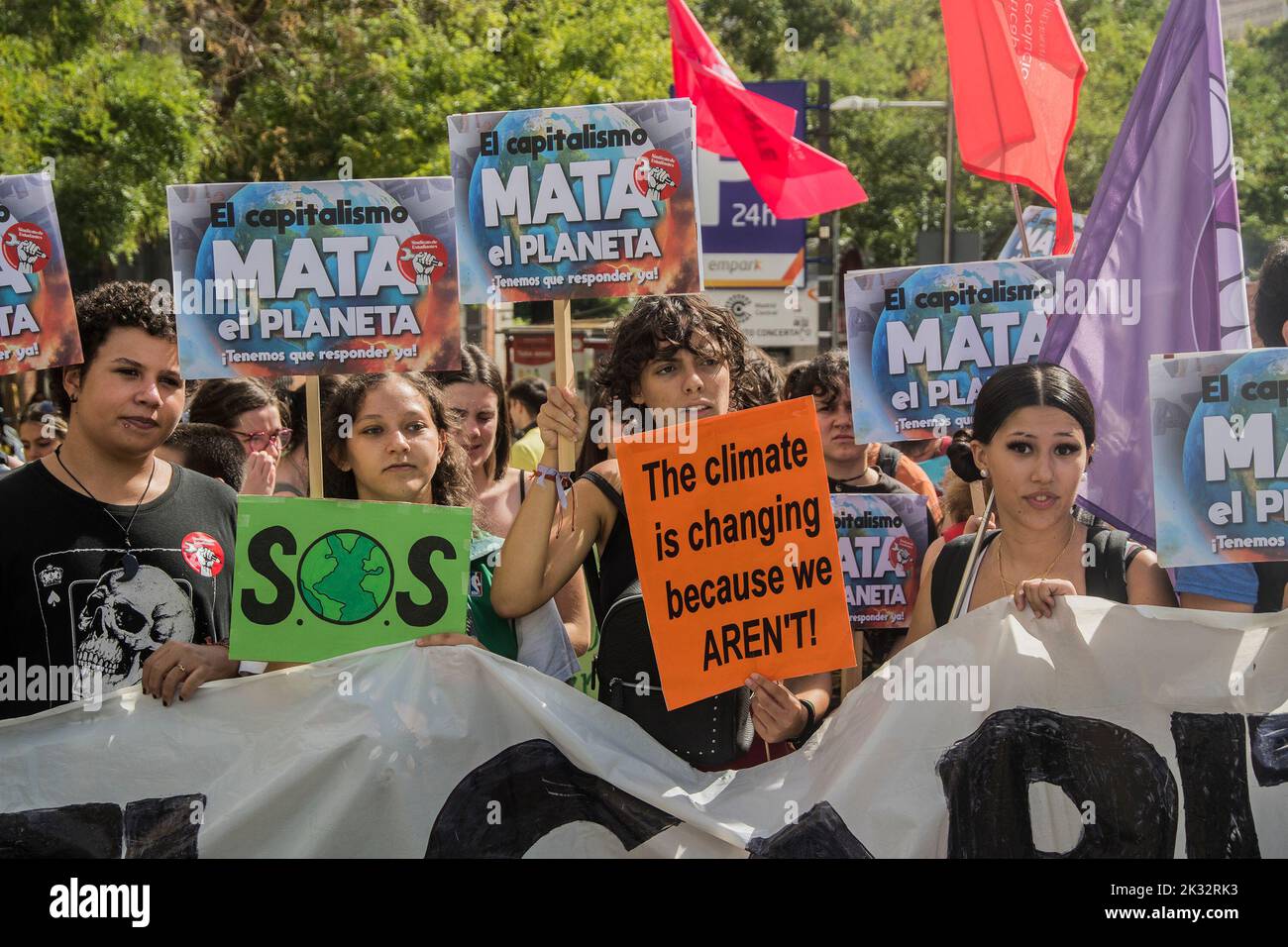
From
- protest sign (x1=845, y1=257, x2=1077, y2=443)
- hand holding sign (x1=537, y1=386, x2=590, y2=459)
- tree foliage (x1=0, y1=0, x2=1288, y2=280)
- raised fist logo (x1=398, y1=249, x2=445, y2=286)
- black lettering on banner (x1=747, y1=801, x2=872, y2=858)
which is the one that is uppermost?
tree foliage (x1=0, y1=0, x2=1288, y2=280)

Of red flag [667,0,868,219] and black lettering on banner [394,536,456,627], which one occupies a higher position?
red flag [667,0,868,219]

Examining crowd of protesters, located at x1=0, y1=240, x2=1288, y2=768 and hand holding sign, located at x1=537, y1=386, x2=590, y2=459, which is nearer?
crowd of protesters, located at x1=0, y1=240, x2=1288, y2=768

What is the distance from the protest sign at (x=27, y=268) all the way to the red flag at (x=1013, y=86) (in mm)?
2691

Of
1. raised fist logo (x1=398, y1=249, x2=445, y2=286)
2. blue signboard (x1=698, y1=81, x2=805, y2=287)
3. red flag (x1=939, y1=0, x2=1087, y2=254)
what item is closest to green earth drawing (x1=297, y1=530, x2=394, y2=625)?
raised fist logo (x1=398, y1=249, x2=445, y2=286)

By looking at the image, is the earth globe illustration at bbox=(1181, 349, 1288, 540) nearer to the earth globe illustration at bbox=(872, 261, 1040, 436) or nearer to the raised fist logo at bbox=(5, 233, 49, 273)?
the earth globe illustration at bbox=(872, 261, 1040, 436)

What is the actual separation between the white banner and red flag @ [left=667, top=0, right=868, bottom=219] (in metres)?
2.08

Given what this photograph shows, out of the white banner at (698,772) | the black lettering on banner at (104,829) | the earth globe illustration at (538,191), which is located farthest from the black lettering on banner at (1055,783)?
the black lettering on banner at (104,829)

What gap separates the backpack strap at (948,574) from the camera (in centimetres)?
344

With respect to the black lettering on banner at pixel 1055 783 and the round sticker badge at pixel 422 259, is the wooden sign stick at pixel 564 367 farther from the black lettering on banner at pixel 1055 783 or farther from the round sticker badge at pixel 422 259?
the black lettering on banner at pixel 1055 783

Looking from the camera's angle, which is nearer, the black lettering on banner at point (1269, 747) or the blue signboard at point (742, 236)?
the black lettering on banner at point (1269, 747)

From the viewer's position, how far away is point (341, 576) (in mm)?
3287

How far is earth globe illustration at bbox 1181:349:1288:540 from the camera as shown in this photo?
3121 mm

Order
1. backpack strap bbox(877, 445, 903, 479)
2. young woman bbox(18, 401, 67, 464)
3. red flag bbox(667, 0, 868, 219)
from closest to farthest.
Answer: red flag bbox(667, 0, 868, 219)
backpack strap bbox(877, 445, 903, 479)
young woman bbox(18, 401, 67, 464)

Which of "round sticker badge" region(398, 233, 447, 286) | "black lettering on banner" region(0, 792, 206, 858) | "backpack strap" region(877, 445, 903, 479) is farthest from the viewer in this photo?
"backpack strap" region(877, 445, 903, 479)
